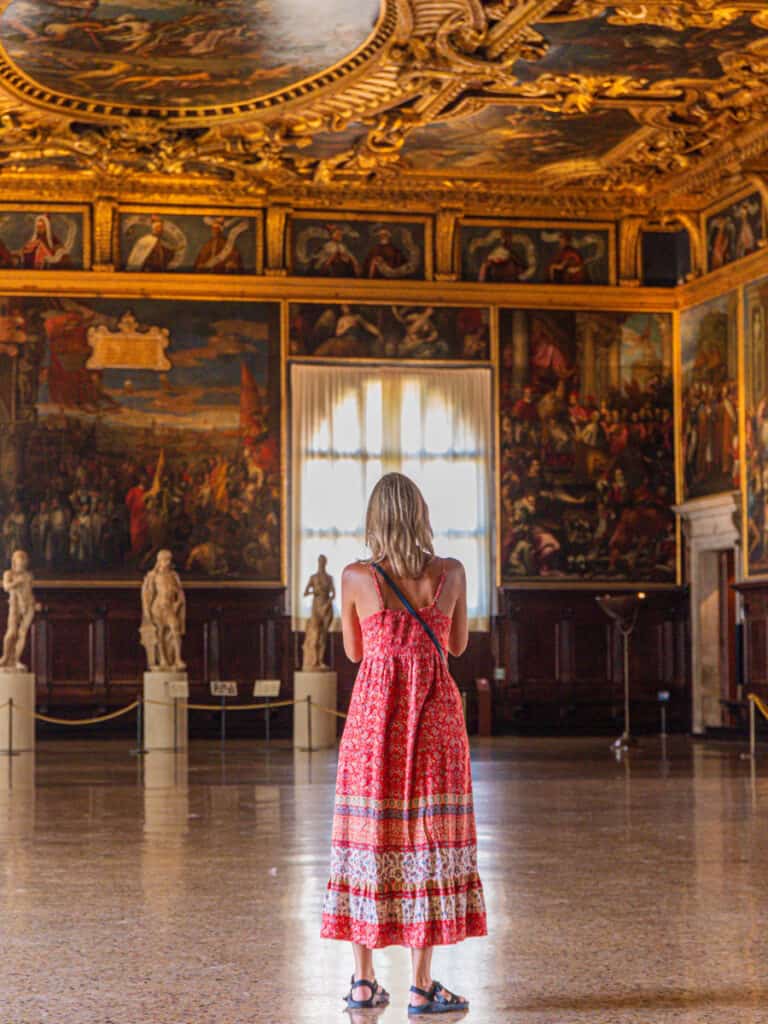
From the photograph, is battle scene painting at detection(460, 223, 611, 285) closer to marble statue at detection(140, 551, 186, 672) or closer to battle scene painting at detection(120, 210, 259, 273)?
battle scene painting at detection(120, 210, 259, 273)

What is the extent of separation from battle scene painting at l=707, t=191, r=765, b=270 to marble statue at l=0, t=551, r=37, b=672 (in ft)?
39.8

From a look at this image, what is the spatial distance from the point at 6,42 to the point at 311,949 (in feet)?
53.4

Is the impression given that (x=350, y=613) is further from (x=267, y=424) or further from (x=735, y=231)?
(x=735, y=231)

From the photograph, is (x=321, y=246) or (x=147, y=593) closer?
(x=147, y=593)

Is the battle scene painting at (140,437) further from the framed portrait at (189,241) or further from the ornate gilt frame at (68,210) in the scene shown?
the ornate gilt frame at (68,210)

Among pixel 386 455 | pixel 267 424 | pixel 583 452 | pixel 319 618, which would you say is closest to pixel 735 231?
pixel 583 452

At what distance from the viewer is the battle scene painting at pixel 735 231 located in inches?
1048

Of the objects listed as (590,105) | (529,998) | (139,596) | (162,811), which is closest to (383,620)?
(529,998)

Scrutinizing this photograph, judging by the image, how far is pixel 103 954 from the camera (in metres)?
7.58

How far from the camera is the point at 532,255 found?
96.2 ft

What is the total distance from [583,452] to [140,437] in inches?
294

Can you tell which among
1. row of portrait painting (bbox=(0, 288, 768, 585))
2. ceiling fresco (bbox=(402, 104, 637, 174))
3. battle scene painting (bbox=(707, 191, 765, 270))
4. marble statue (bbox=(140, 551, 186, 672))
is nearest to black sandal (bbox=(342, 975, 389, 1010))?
marble statue (bbox=(140, 551, 186, 672))

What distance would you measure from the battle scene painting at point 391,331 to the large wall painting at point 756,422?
15.2ft

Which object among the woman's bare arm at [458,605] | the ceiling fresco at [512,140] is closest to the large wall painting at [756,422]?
the ceiling fresco at [512,140]
